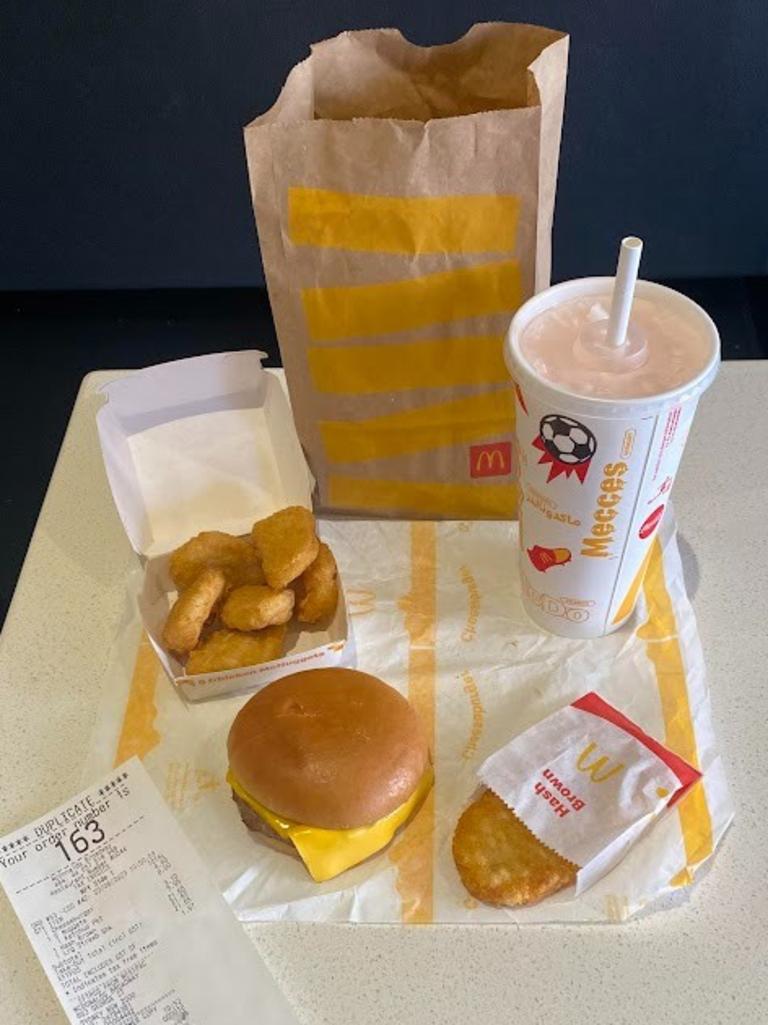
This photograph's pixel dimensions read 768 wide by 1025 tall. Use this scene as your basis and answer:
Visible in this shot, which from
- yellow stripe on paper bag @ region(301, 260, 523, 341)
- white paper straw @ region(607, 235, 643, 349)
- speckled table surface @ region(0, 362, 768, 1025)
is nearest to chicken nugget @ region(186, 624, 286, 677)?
speckled table surface @ region(0, 362, 768, 1025)

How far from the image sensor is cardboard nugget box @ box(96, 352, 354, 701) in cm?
112

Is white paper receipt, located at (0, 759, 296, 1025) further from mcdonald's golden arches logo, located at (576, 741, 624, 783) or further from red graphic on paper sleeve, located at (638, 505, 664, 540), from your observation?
red graphic on paper sleeve, located at (638, 505, 664, 540)

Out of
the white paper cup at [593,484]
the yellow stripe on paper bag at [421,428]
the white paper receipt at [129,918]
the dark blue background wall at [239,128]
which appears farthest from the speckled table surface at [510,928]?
the dark blue background wall at [239,128]

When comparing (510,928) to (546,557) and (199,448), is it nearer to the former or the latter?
(546,557)

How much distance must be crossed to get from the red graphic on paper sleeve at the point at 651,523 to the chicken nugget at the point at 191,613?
0.42 m

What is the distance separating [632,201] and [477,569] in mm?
1525

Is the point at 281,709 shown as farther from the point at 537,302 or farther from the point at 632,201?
the point at 632,201

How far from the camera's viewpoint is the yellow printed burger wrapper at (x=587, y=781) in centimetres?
84

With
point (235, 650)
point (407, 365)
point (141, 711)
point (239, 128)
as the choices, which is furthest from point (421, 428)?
point (239, 128)

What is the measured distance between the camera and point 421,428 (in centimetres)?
113

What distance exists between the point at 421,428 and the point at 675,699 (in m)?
0.39

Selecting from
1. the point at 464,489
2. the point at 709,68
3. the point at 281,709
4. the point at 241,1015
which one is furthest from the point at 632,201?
the point at 241,1015

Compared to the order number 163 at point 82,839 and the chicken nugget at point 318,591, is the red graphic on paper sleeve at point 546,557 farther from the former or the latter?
the order number 163 at point 82,839

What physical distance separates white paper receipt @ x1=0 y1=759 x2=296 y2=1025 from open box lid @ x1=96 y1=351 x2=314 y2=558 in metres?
0.31
